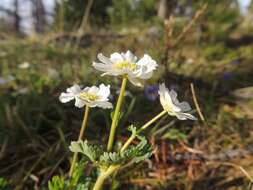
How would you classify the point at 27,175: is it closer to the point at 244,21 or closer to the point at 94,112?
the point at 94,112

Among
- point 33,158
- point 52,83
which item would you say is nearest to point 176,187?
point 33,158

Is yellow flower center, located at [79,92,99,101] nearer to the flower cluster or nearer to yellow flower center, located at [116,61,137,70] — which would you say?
the flower cluster

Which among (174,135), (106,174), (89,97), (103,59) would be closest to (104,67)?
(103,59)

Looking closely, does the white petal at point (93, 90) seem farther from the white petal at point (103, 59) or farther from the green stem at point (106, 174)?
the green stem at point (106, 174)

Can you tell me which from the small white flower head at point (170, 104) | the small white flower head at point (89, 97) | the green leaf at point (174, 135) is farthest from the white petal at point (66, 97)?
the green leaf at point (174, 135)

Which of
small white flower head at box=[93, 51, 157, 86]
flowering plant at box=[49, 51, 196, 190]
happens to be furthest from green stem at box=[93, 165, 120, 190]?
small white flower head at box=[93, 51, 157, 86]
